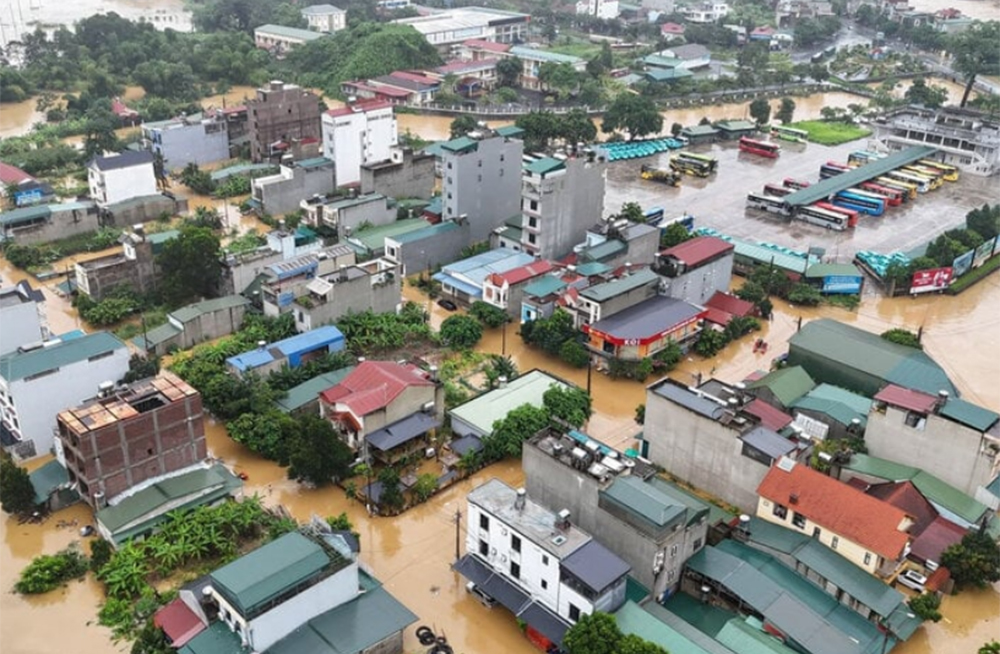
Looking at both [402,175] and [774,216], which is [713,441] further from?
[402,175]

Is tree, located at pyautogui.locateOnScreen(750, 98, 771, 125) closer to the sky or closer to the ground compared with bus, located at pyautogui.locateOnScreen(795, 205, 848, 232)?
closer to the sky

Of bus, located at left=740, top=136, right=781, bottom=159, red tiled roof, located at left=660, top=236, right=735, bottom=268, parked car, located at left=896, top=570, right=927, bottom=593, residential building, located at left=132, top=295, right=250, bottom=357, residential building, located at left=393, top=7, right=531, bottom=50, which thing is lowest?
parked car, located at left=896, top=570, right=927, bottom=593

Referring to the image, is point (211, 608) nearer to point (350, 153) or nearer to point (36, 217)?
point (36, 217)

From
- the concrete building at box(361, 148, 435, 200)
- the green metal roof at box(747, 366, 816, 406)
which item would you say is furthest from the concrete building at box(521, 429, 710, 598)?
the concrete building at box(361, 148, 435, 200)

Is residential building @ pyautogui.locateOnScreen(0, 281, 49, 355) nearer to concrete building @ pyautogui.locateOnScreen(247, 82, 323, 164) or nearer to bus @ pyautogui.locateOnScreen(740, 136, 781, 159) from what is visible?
concrete building @ pyautogui.locateOnScreen(247, 82, 323, 164)

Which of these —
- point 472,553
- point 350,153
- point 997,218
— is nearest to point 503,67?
point 350,153

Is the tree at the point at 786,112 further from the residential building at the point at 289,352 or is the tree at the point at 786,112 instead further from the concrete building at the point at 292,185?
the residential building at the point at 289,352

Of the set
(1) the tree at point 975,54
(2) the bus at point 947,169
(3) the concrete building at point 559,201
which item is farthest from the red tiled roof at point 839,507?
(1) the tree at point 975,54
